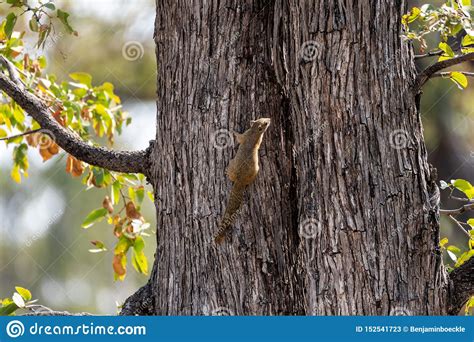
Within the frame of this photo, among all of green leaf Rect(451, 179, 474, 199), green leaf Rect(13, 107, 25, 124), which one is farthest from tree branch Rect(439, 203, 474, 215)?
green leaf Rect(13, 107, 25, 124)

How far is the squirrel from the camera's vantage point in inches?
83.0

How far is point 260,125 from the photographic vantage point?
2125mm

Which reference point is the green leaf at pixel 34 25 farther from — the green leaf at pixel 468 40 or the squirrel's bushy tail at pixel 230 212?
the green leaf at pixel 468 40

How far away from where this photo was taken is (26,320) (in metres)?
2.38

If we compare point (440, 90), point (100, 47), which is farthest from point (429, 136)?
point (100, 47)

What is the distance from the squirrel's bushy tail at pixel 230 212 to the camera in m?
2.12

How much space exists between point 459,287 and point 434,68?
0.63 meters

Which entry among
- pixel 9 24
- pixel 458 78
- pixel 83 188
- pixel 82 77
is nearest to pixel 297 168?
pixel 458 78

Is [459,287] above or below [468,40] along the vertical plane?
below

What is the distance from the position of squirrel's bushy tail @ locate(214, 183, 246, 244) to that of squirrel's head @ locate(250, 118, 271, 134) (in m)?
0.17

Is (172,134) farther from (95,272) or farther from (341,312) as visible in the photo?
(95,272)

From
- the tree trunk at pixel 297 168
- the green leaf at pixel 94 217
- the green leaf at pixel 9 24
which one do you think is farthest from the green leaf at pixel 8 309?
the green leaf at pixel 9 24

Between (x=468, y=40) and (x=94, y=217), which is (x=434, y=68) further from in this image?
(x=94, y=217)

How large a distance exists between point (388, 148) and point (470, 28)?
412 mm
